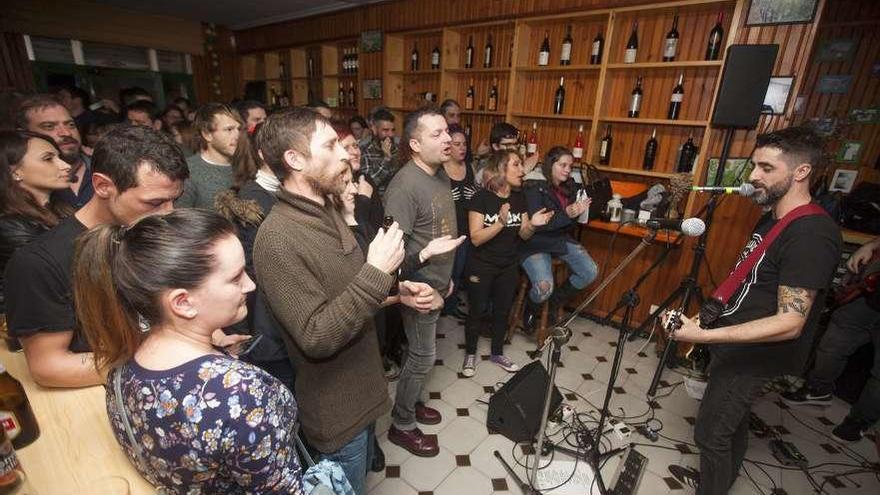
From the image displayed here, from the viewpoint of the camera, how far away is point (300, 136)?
1268mm

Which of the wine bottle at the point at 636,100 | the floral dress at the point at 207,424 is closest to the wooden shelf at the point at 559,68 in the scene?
the wine bottle at the point at 636,100

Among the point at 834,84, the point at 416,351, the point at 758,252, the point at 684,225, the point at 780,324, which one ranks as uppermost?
the point at 834,84

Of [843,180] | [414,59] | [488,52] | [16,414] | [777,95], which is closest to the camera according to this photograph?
[16,414]

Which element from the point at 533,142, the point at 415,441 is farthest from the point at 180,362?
the point at 533,142

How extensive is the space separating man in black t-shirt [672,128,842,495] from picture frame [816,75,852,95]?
14.4 ft

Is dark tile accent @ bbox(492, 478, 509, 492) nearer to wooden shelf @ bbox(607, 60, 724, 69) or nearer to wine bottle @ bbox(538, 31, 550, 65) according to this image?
wooden shelf @ bbox(607, 60, 724, 69)

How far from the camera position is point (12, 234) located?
4.64ft

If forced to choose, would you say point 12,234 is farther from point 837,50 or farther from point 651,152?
point 837,50

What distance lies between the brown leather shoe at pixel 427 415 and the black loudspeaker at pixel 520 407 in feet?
1.16

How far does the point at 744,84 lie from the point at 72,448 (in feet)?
13.7

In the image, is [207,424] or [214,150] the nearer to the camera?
[207,424]

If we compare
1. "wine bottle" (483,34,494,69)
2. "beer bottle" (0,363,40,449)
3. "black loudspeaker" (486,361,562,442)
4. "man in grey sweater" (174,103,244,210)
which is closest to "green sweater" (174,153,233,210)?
"man in grey sweater" (174,103,244,210)

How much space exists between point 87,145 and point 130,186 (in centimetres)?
362

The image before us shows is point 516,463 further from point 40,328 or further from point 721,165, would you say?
point 721,165
